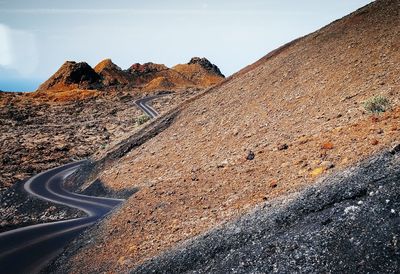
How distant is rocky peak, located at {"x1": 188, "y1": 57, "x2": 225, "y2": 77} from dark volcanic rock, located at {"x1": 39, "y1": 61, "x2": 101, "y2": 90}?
49.0 metres

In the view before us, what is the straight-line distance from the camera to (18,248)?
1652 centimetres

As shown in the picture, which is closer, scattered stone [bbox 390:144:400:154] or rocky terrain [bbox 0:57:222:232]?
scattered stone [bbox 390:144:400:154]

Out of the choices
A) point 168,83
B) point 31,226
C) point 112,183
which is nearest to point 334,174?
point 31,226

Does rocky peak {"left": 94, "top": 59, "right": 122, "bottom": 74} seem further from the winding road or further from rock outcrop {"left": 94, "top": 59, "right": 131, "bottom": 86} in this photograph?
the winding road

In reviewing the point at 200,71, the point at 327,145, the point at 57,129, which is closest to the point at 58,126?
the point at 57,129

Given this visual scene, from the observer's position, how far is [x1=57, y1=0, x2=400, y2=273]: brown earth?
12.3 m

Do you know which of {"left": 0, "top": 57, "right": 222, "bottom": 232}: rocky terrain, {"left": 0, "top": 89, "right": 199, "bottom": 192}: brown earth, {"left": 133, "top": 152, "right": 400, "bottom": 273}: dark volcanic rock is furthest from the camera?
{"left": 0, "top": 89, "right": 199, "bottom": 192}: brown earth

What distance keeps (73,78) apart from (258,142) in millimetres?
98375

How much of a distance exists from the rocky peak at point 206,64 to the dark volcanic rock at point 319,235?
136709 mm

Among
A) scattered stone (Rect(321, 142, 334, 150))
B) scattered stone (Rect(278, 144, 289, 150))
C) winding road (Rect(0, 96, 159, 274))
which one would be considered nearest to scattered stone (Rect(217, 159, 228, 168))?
scattered stone (Rect(278, 144, 289, 150))

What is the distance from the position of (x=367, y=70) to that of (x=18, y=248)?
20.9 meters

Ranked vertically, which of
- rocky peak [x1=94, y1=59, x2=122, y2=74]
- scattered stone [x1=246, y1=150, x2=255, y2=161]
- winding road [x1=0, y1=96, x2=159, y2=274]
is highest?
rocky peak [x1=94, y1=59, x2=122, y2=74]

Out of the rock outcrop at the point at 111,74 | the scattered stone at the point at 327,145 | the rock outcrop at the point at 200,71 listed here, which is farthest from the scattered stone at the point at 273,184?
the rock outcrop at the point at 200,71

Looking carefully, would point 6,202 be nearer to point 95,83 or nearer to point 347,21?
point 347,21
